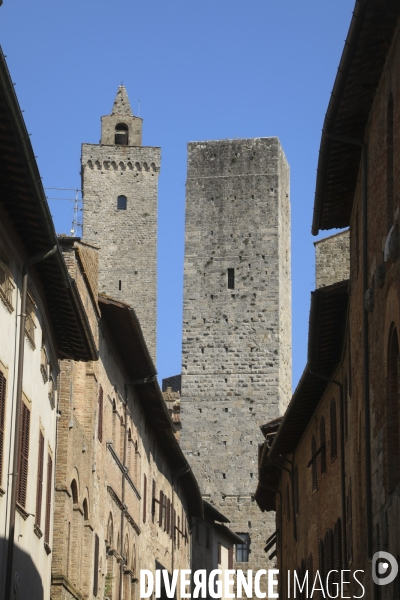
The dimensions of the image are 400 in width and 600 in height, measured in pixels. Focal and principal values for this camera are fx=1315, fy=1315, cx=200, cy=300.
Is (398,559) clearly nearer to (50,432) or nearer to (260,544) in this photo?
(50,432)

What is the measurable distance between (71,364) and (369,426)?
400 inches

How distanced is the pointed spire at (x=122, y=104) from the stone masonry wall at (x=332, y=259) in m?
55.3

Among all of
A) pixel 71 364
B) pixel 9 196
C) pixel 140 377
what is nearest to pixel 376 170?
pixel 9 196

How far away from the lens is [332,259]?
35.7 m

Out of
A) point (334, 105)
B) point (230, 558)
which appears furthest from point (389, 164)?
point (230, 558)

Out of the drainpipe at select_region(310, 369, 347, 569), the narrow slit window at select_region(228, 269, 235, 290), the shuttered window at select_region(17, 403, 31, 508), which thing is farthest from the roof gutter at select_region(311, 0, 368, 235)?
the narrow slit window at select_region(228, 269, 235, 290)

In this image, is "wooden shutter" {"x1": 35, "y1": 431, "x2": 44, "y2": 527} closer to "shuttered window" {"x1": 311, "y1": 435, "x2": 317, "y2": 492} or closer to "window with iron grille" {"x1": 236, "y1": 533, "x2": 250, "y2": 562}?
"shuttered window" {"x1": 311, "y1": 435, "x2": 317, "y2": 492}

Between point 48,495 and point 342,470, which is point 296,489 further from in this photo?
point 48,495

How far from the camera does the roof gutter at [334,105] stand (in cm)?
1302

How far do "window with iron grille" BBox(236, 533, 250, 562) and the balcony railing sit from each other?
140 feet

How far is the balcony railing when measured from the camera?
51.9 ft

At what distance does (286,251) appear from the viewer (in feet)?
209

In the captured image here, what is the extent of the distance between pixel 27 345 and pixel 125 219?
63929 mm

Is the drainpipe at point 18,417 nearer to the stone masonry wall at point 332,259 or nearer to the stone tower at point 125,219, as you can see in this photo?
the stone masonry wall at point 332,259
